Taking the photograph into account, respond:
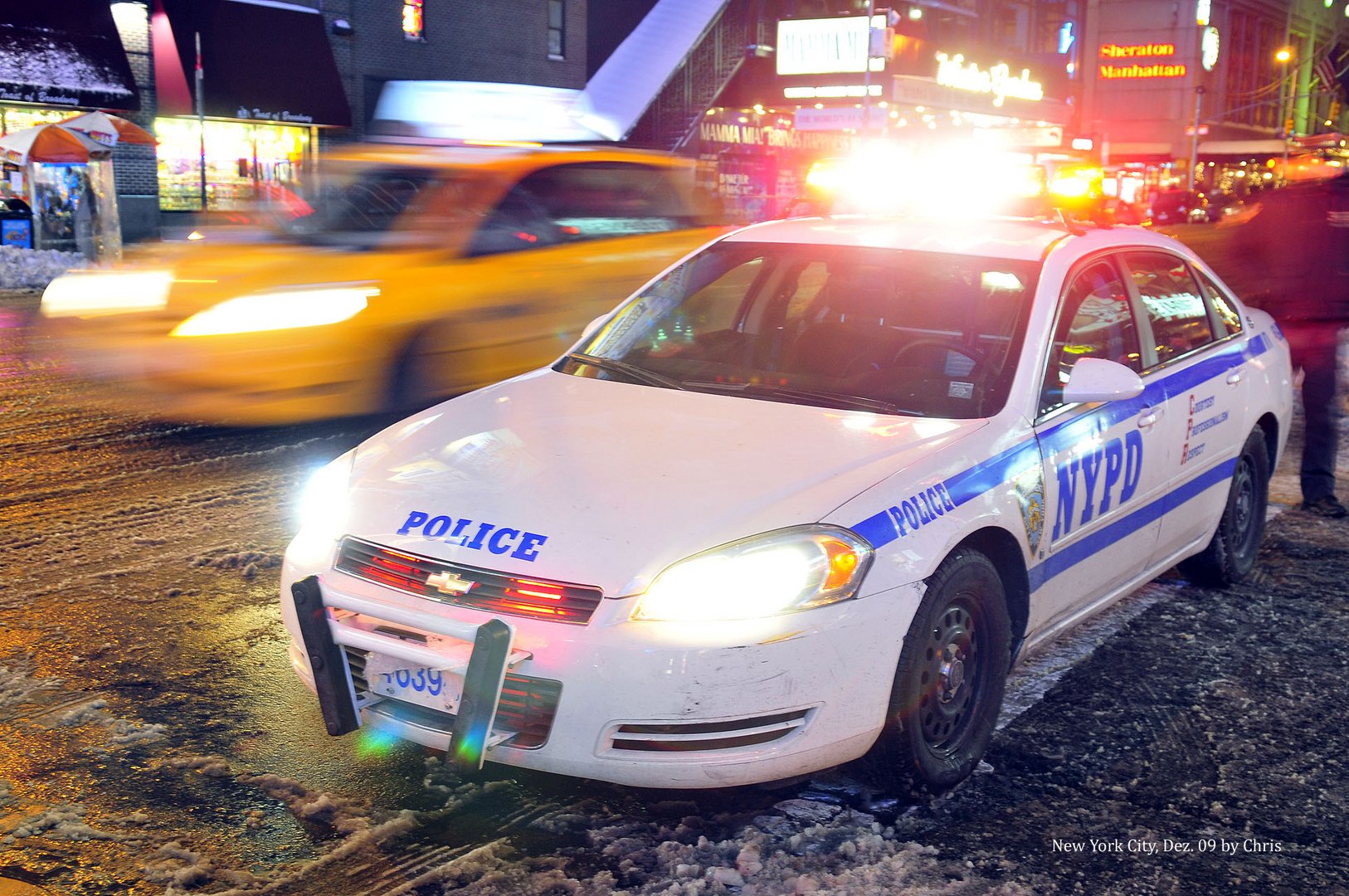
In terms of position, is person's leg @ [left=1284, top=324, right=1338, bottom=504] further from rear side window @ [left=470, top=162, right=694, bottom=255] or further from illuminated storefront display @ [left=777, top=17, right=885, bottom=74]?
illuminated storefront display @ [left=777, top=17, right=885, bottom=74]

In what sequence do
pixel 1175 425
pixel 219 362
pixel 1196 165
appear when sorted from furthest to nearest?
pixel 1196 165
pixel 219 362
pixel 1175 425

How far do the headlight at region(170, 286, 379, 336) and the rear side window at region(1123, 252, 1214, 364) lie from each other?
5335mm

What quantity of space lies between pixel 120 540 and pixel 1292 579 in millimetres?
5282

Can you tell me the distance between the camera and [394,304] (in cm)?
896

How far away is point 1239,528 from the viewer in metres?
5.79

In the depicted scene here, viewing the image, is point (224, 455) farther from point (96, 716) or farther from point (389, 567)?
point (389, 567)

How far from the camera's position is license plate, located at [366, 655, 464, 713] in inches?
132

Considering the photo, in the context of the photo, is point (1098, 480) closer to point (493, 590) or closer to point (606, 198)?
point (493, 590)

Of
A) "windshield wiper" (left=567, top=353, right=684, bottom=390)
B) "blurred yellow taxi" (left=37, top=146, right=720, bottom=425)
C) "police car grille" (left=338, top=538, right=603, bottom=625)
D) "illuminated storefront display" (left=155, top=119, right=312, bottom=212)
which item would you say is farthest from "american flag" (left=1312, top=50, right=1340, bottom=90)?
"police car grille" (left=338, top=538, right=603, bottom=625)

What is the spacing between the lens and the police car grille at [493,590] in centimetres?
326

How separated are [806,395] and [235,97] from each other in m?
23.7

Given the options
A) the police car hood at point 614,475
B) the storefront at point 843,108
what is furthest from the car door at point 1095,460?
the storefront at point 843,108

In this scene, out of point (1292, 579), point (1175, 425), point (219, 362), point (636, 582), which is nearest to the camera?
point (636, 582)

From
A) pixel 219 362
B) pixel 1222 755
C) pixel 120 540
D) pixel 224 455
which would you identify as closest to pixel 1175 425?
pixel 1222 755
